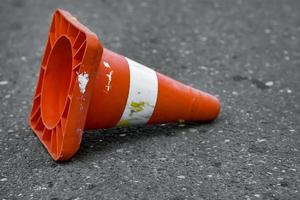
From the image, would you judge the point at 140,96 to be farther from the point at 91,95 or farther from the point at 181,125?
the point at 181,125

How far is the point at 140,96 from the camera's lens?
3285mm

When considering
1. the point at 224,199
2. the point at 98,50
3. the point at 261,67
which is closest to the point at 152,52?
the point at 261,67

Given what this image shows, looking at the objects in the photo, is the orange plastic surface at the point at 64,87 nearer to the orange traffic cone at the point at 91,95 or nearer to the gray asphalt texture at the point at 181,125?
the orange traffic cone at the point at 91,95

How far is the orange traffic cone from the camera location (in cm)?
299

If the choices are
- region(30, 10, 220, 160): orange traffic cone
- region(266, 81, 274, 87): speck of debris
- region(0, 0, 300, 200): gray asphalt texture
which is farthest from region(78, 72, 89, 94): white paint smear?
region(266, 81, 274, 87): speck of debris

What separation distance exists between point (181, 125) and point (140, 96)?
48 centimetres

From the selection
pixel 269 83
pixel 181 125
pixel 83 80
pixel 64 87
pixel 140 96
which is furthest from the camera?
pixel 269 83

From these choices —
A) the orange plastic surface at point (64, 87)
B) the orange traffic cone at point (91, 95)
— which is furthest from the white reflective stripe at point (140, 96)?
the orange plastic surface at point (64, 87)

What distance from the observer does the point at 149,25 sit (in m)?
5.62

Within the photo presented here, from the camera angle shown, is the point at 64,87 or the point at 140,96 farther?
the point at 64,87

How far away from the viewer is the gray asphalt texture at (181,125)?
2.96 meters

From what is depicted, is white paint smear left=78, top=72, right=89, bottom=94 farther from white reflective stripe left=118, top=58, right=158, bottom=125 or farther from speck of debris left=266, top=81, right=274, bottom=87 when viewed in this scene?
speck of debris left=266, top=81, right=274, bottom=87

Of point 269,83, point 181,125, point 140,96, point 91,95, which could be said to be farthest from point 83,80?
point 269,83

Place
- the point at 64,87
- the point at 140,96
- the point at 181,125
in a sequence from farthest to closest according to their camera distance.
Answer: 1. the point at 181,125
2. the point at 64,87
3. the point at 140,96
